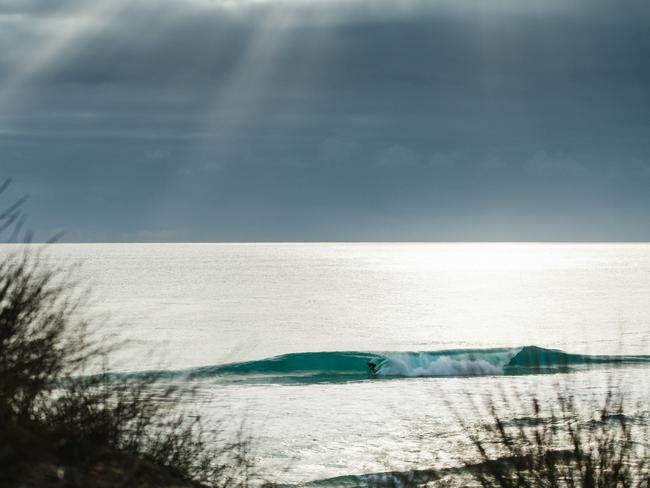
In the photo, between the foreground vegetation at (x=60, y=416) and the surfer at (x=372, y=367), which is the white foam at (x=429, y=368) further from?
the foreground vegetation at (x=60, y=416)

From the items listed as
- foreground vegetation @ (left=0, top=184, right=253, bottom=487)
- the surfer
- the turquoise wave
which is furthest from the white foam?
foreground vegetation @ (left=0, top=184, right=253, bottom=487)

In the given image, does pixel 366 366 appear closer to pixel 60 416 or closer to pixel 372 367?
pixel 372 367

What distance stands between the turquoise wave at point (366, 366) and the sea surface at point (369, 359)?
14 centimetres

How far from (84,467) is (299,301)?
109 metres

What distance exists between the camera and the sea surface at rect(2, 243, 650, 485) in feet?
64.7

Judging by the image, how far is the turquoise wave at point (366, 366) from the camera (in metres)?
43.2

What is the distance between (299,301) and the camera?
115 meters

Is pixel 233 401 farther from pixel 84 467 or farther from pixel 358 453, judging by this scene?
pixel 84 467

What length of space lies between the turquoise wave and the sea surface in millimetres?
138

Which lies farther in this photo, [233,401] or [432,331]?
[432,331]

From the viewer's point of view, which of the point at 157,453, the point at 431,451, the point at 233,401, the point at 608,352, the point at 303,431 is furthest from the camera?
the point at 608,352

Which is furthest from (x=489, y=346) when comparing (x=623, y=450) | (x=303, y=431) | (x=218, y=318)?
(x=623, y=450)

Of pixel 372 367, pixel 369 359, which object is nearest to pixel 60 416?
pixel 372 367

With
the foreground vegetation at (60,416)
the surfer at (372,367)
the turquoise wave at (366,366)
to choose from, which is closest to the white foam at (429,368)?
the turquoise wave at (366,366)
